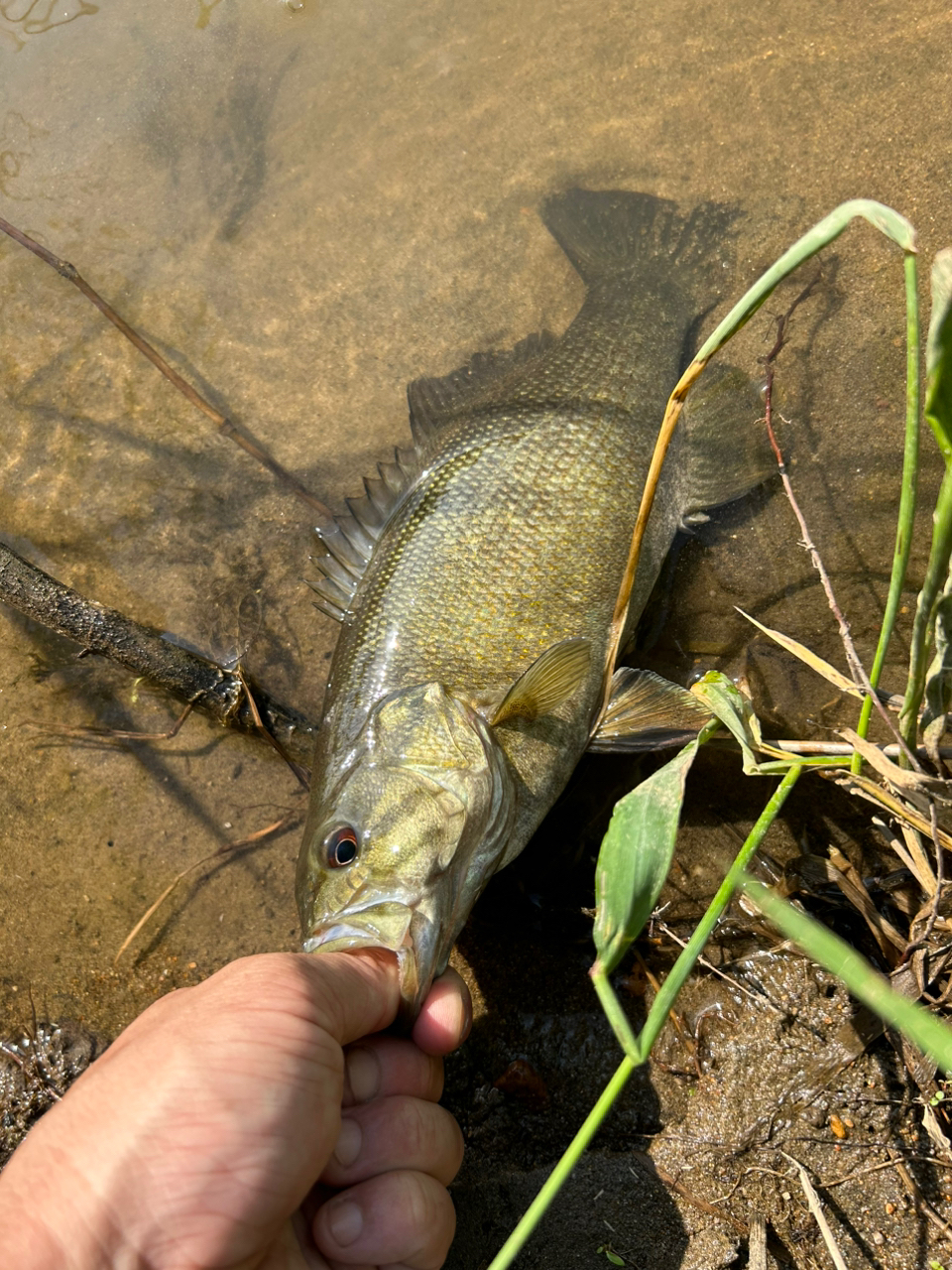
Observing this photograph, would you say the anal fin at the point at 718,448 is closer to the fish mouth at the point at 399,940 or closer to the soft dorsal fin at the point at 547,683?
the soft dorsal fin at the point at 547,683

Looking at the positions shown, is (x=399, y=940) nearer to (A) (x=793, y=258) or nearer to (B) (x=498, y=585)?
(B) (x=498, y=585)

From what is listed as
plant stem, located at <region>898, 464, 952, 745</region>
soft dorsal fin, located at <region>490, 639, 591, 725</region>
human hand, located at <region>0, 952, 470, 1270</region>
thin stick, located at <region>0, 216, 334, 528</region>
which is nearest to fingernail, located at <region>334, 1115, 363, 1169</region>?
human hand, located at <region>0, 952, 470, 1270</region>

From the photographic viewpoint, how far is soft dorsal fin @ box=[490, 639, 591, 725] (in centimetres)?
258

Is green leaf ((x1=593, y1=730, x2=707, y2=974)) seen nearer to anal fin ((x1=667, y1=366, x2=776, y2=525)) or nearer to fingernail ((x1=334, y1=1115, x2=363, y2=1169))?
fingernail ((x1=334, y1=1115, x2=363, y2=1169))

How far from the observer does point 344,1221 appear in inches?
77.2

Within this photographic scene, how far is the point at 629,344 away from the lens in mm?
3375

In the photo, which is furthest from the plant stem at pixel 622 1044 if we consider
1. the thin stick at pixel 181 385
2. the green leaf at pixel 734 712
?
the thin stick at pixel 181 385

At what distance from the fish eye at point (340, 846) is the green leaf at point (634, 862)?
3.28 ft

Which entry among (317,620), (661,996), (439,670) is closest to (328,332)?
(317,620)

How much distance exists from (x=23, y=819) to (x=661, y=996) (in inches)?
115

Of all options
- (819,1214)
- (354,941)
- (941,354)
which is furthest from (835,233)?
(819,1214)

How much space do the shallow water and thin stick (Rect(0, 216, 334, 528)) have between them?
6 cm

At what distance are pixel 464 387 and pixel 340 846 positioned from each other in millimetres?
2119

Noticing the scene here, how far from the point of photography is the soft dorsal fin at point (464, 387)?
3449mm
